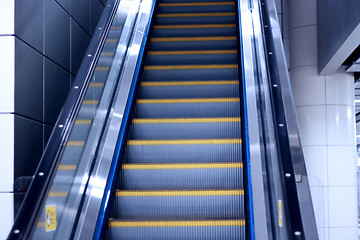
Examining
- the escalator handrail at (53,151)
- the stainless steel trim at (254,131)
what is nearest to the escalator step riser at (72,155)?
the escalator handrail at (53,151)

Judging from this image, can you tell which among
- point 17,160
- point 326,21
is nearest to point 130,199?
point 17,160

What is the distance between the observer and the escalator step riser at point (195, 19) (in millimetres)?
7484

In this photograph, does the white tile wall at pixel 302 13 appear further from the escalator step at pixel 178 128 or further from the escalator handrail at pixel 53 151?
the escalator handrail at pixel 53 151

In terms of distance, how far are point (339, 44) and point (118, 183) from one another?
4063 mm

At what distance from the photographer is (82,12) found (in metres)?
6.37

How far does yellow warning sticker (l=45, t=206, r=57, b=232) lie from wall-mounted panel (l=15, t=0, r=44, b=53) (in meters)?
1.62

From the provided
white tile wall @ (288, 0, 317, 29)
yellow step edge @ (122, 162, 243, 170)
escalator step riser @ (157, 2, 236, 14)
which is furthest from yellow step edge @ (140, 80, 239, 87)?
white tile wall @ (288, 0, 317, 29)

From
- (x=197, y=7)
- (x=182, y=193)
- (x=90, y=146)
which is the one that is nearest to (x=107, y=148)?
(x=90, y=146)

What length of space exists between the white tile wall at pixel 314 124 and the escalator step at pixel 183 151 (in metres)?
4.62

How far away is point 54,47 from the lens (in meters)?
5.19

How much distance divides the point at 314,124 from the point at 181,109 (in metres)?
4.29

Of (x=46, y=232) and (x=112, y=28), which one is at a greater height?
(x=112, y=28)

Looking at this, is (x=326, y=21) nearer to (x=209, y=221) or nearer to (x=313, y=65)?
(x=313, y=65)

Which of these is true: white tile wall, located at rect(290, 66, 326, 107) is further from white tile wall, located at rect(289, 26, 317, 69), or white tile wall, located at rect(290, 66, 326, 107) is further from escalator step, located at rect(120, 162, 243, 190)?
escalator step, located at rect(120, 162, 243, 190)
